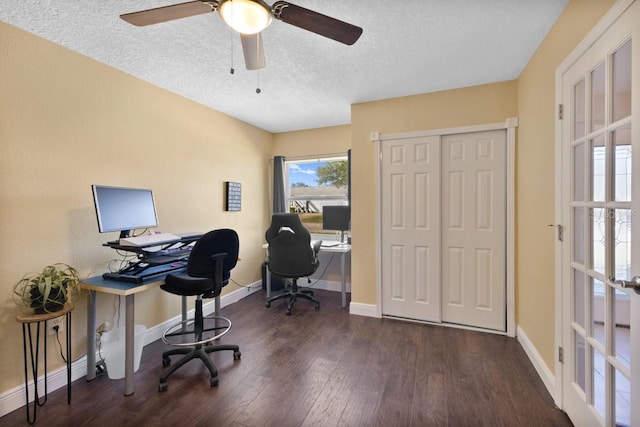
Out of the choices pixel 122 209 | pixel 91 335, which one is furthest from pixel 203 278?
pixel 91 335

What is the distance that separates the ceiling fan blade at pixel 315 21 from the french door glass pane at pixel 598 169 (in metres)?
1.26

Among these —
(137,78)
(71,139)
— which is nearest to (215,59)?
(137,78)

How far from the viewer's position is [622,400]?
3.82ft

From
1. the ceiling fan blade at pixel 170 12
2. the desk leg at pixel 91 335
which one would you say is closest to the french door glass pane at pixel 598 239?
the ceiling fan blade at pixel 170 12

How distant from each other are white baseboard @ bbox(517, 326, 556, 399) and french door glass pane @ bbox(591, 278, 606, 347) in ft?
2.19

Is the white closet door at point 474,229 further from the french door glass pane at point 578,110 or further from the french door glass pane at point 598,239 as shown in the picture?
the french door glass pane at point 598,239

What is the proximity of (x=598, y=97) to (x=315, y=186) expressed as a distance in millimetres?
3316

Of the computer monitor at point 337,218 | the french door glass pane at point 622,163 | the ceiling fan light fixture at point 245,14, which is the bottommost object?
the computer monitor at point 337,218

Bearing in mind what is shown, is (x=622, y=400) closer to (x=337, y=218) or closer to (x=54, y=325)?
(x=337, y=218)

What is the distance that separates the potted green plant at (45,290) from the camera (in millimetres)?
1664

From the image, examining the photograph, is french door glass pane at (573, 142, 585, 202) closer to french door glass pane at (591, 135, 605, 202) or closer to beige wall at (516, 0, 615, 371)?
french door glass pane at (591, 135, 605, 202)

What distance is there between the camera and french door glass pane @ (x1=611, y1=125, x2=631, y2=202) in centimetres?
112

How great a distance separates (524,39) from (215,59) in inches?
90.0

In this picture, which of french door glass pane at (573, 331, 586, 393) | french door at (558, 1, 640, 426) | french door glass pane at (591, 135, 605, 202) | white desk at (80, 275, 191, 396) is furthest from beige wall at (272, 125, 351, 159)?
french door glass pane at (573, 331, 586, 393)
